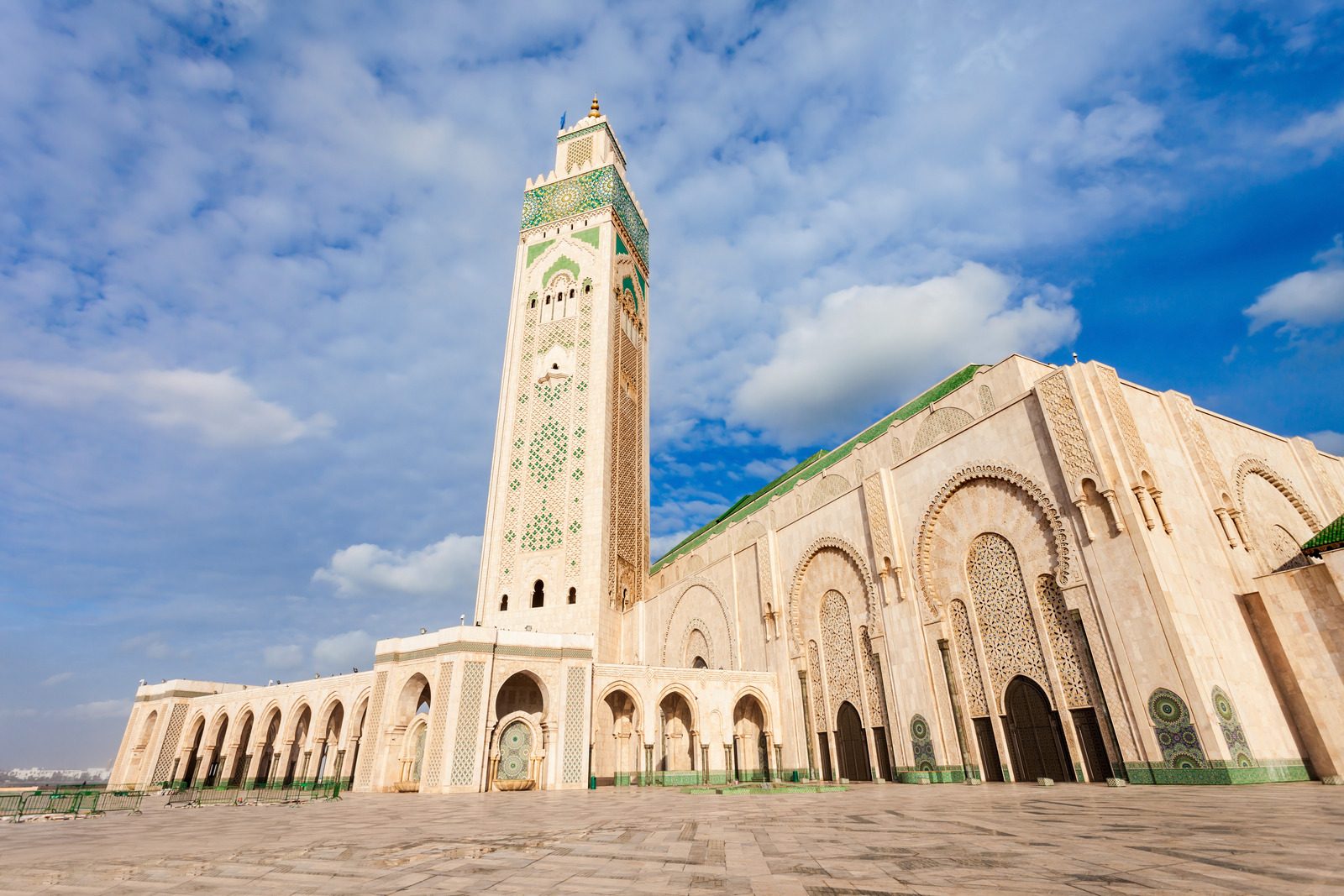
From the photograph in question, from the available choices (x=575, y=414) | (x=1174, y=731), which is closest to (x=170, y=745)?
(x=575, y=414)

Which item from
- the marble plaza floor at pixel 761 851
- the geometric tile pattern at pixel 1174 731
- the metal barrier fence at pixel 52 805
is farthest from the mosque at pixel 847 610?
the metal barrier fence at pixel 52 805

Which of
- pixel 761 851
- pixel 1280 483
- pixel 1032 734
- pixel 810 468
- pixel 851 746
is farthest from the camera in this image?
pixel 810 468

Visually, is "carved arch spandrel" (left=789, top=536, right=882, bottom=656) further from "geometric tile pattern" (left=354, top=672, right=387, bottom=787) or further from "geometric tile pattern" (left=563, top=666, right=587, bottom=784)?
"geometric tile pattern" (left=354, top=672, right=387, bottom=787)

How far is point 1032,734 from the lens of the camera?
1098 cm

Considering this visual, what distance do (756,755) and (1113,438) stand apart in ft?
41.0

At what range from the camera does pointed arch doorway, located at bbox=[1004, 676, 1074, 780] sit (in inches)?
416

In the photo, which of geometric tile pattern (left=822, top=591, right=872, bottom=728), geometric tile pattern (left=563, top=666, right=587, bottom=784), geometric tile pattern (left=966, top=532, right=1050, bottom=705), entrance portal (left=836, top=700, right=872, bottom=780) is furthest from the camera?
geometric tile pattern (left=563, top=666, right=587, bottom=784)

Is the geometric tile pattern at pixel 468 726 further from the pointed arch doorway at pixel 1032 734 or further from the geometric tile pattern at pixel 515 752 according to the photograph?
the pointed arch doorway at pixel 1032 734

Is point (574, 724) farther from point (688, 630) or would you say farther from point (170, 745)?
point (170, 745)

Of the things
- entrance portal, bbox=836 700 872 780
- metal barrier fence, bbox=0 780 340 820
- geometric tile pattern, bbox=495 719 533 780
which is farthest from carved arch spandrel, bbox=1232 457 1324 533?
metal barrier fence, bbox=0 780 340 820

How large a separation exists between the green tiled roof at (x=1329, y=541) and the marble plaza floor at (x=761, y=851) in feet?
13.4

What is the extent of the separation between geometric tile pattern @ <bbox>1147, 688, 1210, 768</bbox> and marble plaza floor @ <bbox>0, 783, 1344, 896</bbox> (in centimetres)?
133

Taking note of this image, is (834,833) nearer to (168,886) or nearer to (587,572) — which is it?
(168,886)

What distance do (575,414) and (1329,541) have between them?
19.6 metres
